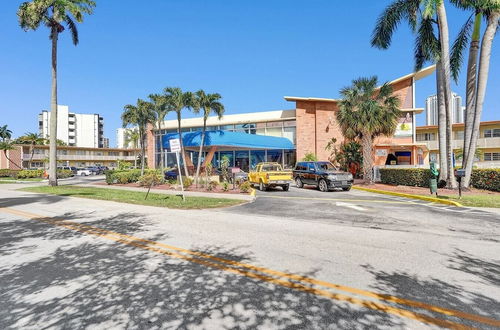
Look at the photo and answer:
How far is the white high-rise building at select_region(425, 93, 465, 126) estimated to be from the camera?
76.3 metres

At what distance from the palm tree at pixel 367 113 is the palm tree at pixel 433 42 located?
3045 millimetres

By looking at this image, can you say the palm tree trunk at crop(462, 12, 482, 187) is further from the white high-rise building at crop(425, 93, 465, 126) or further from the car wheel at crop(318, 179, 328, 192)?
the white high-rise building at crop(425, 93, 465, 126)

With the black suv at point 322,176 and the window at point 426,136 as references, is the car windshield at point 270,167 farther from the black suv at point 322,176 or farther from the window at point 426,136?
the window at point 426,136

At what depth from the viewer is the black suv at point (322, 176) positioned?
58.3ft

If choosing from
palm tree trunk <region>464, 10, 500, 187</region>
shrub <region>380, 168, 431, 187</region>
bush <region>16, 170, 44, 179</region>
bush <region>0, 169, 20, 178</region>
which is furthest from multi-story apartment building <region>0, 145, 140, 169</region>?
palm tree trunk <region>464, 10, 500, 187</region>

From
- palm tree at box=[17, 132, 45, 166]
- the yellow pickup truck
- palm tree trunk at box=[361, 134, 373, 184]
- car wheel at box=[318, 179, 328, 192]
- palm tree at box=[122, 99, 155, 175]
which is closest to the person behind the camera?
car wheel at box=[318, 179, 328, 192]

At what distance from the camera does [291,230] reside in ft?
24.7

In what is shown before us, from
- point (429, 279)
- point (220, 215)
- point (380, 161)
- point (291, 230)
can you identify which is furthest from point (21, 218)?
point (380, 161)

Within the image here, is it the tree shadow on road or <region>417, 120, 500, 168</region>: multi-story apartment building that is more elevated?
<region>417, 120, 500, 168</region>: multi-story apartment building

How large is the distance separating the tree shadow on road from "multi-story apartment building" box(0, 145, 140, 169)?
54406 millimetres

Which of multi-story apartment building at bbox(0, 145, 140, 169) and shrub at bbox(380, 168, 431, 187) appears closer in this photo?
shrub at bbox(380, 168, 431, 187)

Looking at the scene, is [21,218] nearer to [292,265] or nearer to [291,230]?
[291,230]

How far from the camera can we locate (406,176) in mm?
19594

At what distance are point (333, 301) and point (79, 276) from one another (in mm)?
3898
